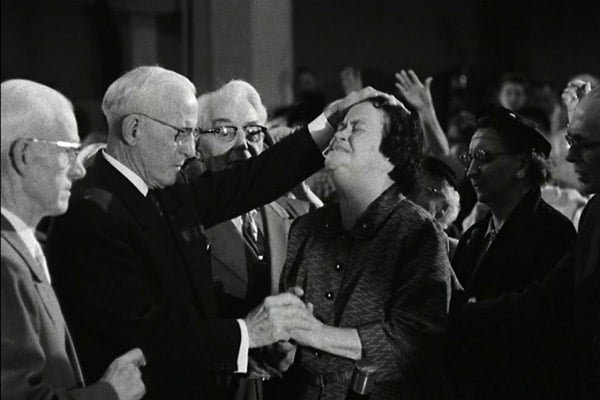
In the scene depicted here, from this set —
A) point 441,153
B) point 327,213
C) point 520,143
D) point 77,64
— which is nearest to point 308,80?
point 77,64

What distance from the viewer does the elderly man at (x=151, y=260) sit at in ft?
9.11

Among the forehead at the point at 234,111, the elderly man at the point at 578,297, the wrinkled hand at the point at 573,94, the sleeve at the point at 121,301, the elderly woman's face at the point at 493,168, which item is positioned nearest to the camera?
the sleeve at the point at 121,301

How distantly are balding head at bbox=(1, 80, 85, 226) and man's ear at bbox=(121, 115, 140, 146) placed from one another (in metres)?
0.53

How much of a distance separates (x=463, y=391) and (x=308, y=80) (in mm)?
6074

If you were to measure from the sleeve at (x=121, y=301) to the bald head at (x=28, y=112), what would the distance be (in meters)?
0.49

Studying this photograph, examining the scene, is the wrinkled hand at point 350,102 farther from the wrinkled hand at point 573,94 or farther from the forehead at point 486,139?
the wrinkled hand at point 573,94

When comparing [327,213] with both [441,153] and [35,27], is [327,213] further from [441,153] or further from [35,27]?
[35,27]

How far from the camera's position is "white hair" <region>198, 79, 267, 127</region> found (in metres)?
3.96

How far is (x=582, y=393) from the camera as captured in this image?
3.05 metres

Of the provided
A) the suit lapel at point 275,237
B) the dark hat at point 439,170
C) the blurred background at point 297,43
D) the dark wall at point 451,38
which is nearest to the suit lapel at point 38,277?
the suit lapel at point 275,237

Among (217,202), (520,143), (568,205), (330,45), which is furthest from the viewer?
(330,45)

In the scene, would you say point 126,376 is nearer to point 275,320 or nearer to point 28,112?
point 275,320

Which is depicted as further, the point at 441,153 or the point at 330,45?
the point at 330,45

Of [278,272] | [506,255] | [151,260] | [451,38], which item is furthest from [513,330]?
[451,38]
